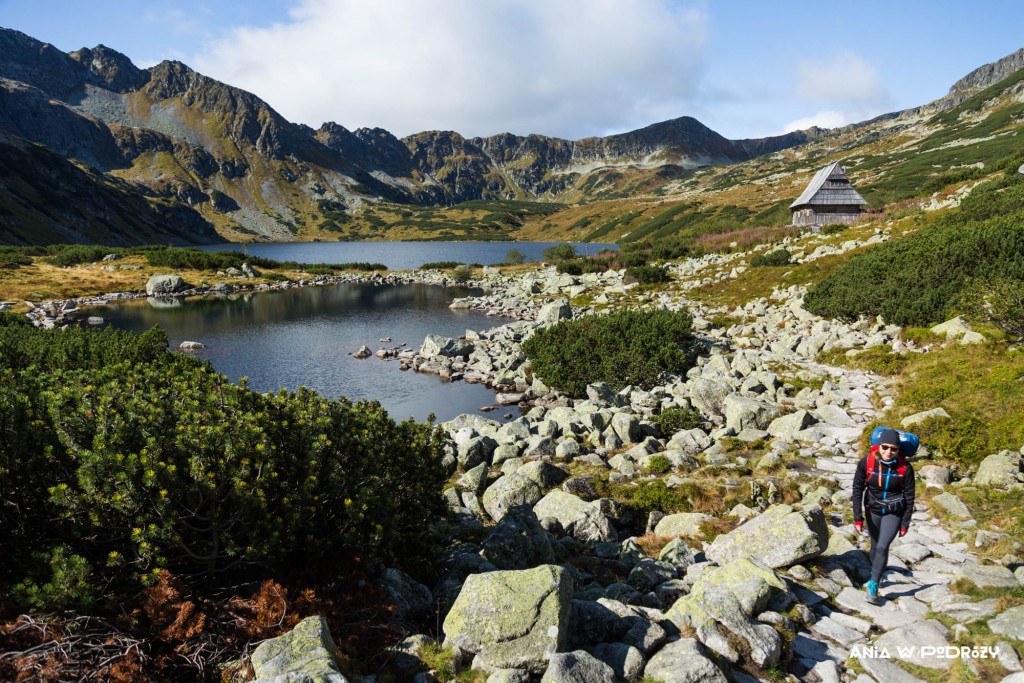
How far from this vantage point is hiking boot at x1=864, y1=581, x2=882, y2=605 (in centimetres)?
822

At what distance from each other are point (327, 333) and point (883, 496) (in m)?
47.2

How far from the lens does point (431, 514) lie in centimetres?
971

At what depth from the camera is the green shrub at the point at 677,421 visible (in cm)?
1819

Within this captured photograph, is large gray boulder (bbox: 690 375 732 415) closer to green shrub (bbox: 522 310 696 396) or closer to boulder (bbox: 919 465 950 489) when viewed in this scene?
green shrub (bbox: 522 310 696 396)

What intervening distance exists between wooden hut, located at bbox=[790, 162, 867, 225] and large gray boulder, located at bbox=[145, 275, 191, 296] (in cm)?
8527

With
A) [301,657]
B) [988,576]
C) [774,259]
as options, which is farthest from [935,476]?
[774,259]

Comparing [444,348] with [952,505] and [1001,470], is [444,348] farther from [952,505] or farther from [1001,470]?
[1001,470]

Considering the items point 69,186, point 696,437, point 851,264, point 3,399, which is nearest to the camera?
point 3,399

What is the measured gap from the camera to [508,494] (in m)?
12.8

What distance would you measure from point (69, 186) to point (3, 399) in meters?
232

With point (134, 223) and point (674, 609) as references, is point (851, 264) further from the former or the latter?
point (134, 223)

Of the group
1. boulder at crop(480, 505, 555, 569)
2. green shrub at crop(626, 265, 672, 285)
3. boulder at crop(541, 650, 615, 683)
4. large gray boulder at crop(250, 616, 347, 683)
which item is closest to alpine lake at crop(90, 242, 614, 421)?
boulder at crop(480, 505, 555, 569)

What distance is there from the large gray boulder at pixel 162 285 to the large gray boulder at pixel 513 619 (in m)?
84.8

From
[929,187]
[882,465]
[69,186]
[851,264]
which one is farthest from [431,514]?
[69,186]
